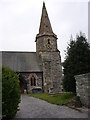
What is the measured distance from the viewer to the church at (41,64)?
32.2 metres

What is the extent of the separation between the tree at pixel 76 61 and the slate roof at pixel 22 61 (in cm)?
1747

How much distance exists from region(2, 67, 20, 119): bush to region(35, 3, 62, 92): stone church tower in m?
24.3

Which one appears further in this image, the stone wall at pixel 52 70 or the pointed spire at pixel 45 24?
the pointed spire at pixel 45 24

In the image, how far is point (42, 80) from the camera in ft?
107

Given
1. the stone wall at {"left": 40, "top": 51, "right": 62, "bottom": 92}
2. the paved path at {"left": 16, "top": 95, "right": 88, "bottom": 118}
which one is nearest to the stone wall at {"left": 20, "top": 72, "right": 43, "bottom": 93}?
the stone wall at {"left": 40, "top": 51, "right": 62, "bottom": 92}

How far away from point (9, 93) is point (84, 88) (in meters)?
4.70

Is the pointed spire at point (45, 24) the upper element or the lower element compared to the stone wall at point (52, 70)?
upper

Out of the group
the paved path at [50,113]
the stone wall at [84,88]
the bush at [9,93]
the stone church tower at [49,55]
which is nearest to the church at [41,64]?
the stone church tower at [49,55]

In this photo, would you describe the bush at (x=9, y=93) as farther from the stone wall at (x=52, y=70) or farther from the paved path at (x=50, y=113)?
the stone wall at (x=52, y=70)

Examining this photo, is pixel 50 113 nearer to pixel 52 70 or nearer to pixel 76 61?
pixel 76 61

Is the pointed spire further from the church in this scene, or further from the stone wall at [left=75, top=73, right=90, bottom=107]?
the stone wall at [left=75, top=73, right=90, bottom=107]

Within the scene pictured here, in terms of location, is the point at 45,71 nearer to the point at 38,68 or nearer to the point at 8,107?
the point at 38,68

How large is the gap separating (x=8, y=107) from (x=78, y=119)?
2894mm

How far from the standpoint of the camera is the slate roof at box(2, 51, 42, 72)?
106ft
